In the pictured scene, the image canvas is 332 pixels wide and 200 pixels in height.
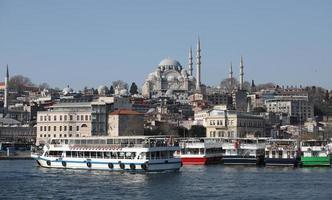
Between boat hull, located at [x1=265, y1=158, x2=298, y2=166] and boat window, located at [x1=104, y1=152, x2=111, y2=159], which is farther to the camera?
boat hull, located at [x1=265, y1=158, x2=298, y2=166]

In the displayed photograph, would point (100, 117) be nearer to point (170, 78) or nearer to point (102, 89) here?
point (102, 89)

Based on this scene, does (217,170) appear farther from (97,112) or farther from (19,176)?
(97,112)

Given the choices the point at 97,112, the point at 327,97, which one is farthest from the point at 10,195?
the point at 327,97

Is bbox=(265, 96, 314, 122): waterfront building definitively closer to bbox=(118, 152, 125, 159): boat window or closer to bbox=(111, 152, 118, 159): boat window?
bbox=(111, 152, 118, 159): boat window

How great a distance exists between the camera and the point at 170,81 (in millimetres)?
154500

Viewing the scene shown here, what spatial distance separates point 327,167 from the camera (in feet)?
153

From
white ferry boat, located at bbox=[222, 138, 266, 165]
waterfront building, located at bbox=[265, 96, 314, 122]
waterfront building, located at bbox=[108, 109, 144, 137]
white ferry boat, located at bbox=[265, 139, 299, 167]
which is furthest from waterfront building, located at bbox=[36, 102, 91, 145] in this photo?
waterfront building, located at bbox=[265, 96, 314, 122]

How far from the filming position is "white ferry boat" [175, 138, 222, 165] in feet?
171

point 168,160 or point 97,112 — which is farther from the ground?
point 97,112

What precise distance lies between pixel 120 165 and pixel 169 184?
24.9 feet

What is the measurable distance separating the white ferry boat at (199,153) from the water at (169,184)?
8661 millimetres

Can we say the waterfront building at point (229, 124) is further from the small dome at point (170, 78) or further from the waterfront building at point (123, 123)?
the small dome at point (170, 78)


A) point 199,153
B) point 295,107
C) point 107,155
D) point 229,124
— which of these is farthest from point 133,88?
point 107,155

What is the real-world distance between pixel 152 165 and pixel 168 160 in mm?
1177
